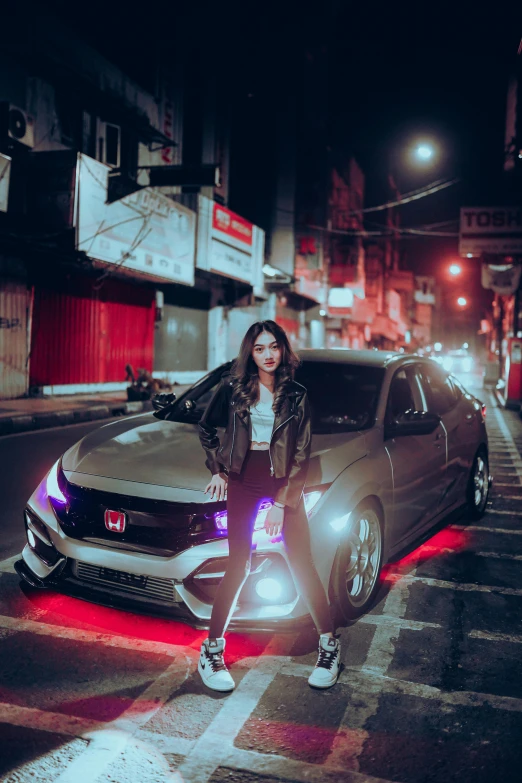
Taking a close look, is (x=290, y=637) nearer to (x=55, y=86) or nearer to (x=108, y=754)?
(x=108, y=754)

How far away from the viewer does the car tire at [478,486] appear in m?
6.33

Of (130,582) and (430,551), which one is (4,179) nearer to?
Answer: (430,551)

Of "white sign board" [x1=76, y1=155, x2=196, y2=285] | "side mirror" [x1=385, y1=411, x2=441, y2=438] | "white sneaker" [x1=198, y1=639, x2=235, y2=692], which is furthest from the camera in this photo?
"white sign board" [x1=76, y1=155, x2=196, y2=285]

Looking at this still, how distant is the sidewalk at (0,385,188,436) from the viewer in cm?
1260

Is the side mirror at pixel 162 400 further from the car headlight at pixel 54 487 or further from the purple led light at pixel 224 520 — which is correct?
the purple led light at pixel 224 520

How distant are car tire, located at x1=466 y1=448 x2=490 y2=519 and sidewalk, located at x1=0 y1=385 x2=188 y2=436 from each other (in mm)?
5586

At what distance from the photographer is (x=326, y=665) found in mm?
3230

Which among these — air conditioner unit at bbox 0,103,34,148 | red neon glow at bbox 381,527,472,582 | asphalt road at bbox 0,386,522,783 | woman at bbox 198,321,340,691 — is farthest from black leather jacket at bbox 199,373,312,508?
air conditioner unit at bbox 0,103,34,148

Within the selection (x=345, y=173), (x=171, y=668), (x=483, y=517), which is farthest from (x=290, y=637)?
(x=345, y=173)

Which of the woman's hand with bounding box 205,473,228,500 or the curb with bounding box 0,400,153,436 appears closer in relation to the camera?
the woman's hand with bounding box 205,473,228,500

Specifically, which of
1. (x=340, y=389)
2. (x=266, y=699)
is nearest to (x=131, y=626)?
(x=266, y=699)

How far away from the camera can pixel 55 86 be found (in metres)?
16.9

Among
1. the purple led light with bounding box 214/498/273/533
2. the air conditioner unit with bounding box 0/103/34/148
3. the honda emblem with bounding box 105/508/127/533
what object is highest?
the air conditioner unit with bounding box 0/103/34/148

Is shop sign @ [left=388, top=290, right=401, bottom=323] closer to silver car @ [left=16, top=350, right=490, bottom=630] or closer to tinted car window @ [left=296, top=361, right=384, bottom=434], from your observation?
tinted car window @ [left=296, top=361, right=384, bottom=434]
